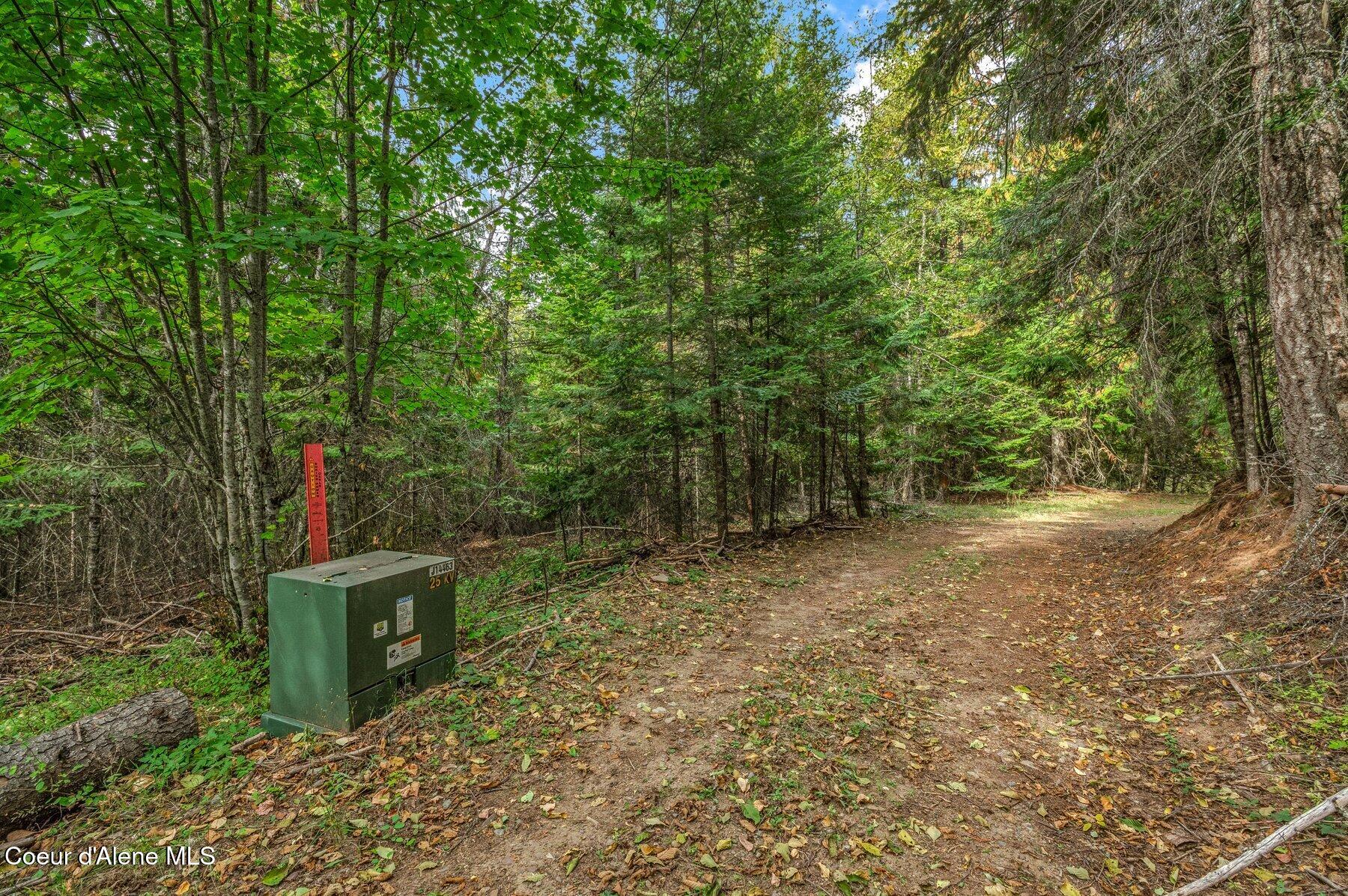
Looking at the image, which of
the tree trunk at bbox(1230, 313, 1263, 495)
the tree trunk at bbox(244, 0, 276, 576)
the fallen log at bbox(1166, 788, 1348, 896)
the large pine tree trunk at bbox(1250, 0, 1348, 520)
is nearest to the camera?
the fallen log at bbox(1166, 788, 1348, 896)

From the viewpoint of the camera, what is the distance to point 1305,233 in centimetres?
481

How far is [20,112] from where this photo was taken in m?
3.85

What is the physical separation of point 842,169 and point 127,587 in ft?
56.3

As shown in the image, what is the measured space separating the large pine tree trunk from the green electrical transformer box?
25.9 ft

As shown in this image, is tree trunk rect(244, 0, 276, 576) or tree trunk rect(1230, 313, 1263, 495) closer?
tree trunk rect(244, 0, 276, 576)

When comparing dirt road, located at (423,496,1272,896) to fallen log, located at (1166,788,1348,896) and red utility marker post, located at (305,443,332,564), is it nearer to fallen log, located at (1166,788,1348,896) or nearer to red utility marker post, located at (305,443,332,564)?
fallen log, located at (1166,788,1348,896)

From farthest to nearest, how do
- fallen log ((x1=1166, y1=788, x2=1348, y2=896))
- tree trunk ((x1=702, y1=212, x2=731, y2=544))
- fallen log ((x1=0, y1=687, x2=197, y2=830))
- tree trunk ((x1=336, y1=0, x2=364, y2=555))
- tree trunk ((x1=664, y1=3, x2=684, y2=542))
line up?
tree trunk ((x1=702, y1=212, x2=731, y2=544)) → tree trunk ((x1=664, y1=3, x2=684, y2=542)) → tree trunk ((x1=336, y1=0, x2=364, y2=555)) → fallen log ((x1=0, y1=687, x2=197, y2=830)) → fallen log ((x1=1166, y1=788, x2=1348, y2=896))

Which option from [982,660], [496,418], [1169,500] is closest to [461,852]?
[982,660]

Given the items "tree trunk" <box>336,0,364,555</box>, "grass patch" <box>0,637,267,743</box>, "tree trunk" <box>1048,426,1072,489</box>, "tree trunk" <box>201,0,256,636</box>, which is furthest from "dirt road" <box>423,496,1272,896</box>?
"tree trunk" <box>1048,426,1072,489</box>

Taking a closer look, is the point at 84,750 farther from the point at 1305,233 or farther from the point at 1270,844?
the point at 1305,233

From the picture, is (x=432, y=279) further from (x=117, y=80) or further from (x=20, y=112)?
(x=20, y=112)

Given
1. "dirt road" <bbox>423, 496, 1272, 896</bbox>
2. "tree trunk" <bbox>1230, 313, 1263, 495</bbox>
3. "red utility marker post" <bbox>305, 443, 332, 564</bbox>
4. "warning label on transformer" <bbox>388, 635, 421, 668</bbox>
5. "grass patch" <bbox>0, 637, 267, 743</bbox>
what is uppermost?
"tree trunk" <bbox>1230, 313, 1263, 495</bbox>

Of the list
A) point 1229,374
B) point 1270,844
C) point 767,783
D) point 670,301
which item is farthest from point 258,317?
point 1229,374

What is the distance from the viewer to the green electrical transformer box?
11.2ft
